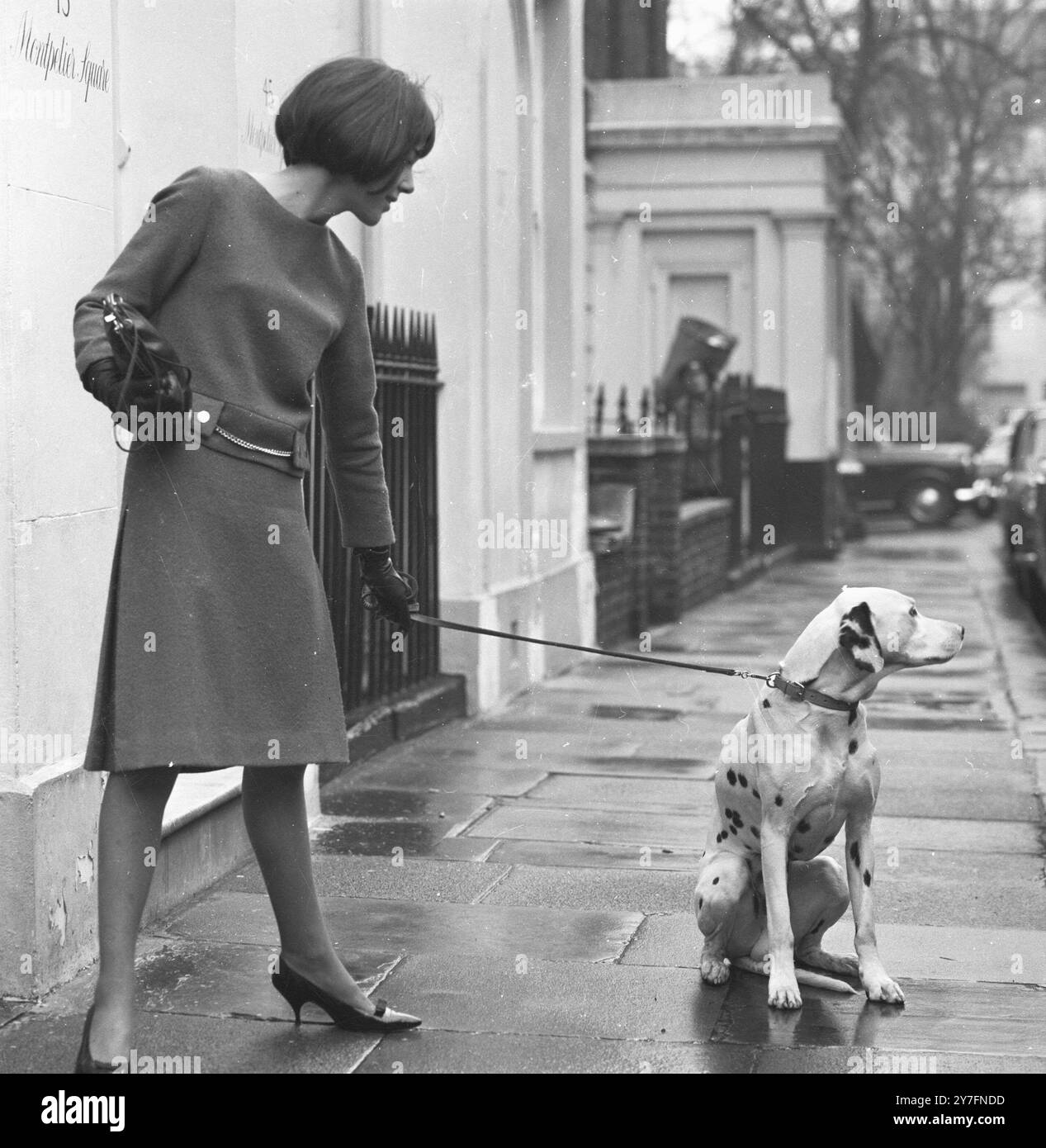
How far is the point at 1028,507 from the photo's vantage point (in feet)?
56.5

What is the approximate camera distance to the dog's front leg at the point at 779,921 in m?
4.34

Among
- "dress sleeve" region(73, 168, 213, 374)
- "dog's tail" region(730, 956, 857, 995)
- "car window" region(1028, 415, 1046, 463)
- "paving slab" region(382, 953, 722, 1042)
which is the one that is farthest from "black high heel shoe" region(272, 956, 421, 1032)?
"car window" region(1028, 415, 1046, 463)

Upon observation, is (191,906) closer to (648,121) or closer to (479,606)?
(479,606)

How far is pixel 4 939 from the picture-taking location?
4309 mm

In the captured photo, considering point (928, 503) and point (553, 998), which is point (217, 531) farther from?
point (928, 503)

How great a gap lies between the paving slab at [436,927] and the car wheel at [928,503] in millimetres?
25740

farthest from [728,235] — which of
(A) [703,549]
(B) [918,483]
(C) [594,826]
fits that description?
(C) [594,826]

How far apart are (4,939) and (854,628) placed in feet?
7.02

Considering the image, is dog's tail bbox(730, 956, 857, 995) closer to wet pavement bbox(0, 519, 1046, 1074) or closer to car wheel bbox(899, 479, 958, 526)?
wet pavement bbox(0, 519, 1046, 1074)
